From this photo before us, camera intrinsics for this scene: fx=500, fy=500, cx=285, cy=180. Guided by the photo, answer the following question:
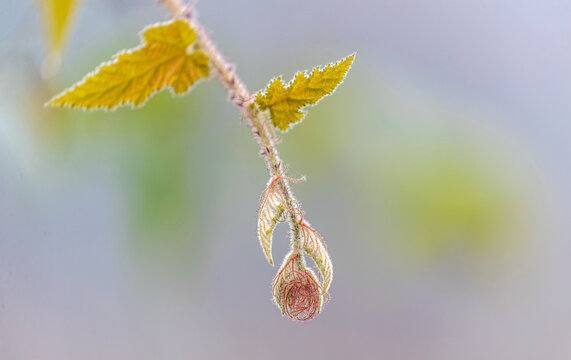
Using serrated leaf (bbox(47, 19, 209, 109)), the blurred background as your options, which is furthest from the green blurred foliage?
serrated leaf (bbox(47, 19, 209, 109))

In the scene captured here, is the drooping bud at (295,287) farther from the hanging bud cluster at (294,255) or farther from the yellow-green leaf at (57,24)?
the yellow-green leaf at (57,24)

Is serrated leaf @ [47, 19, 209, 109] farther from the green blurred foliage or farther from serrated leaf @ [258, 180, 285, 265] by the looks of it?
the green blurred foliage

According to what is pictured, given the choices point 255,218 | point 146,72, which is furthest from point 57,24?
point 255,218

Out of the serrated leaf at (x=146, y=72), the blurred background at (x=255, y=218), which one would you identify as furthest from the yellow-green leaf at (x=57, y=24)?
the blurred background at (x=255, y=218)

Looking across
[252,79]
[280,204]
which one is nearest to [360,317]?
[252,79]

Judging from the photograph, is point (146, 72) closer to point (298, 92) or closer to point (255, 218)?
point (298, 92)

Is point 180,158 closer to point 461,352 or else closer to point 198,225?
point 198,225
